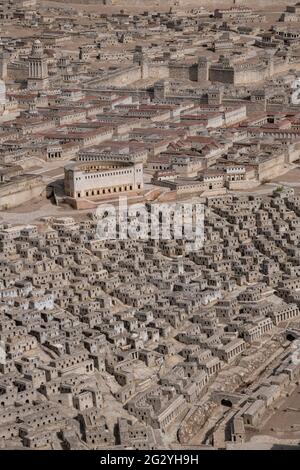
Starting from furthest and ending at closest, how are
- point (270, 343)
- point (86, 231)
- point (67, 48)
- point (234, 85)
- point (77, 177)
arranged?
point (67, 48), point (234, 85), point (77, 177), point (86, 231), point (270, 343)

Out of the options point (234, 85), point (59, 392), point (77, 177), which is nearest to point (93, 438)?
point (59, 392)

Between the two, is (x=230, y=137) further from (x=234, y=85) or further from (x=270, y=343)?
(x=270, y=343)

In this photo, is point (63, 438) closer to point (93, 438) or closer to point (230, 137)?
point (93, 438)

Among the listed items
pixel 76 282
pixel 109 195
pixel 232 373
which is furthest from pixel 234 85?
pixel 232 373

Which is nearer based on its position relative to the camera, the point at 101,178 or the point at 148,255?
the point at 148,255

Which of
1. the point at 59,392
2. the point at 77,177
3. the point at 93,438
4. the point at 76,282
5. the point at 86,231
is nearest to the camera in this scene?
the point at 93,438

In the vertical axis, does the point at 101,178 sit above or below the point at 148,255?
above

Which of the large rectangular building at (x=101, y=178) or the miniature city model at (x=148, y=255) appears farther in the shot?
the large rectangular building at (x=101, y=178)

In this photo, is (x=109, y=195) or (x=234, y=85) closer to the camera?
(x=109, y=195)

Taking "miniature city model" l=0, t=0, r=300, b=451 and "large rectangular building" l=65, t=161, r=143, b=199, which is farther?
"large rectangular building" l=65, t=161, r=143, b=199
